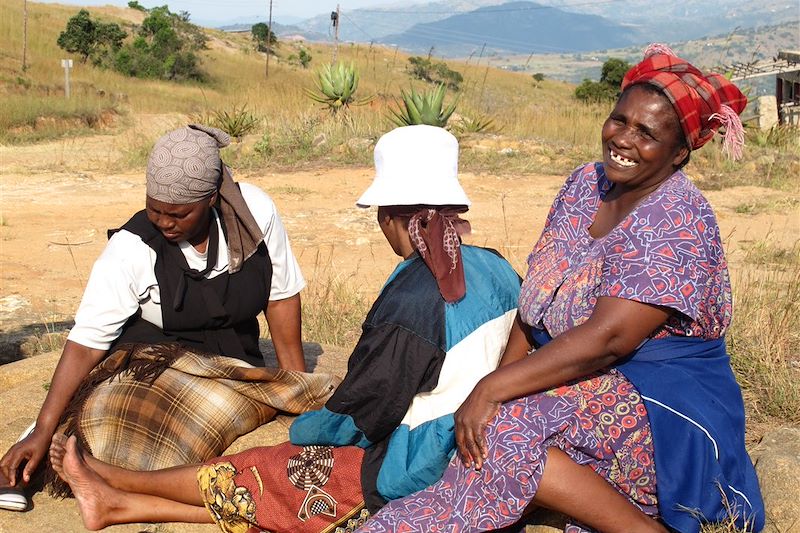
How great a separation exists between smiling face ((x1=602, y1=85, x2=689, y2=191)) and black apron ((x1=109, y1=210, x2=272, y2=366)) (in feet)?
4.57

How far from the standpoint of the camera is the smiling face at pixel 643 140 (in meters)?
2.35

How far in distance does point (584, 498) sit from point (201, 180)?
1559 millimetres

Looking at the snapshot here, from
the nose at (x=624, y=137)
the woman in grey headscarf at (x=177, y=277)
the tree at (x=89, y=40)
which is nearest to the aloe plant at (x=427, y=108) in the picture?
the woman in grey headscarf at (x=177, y=277)

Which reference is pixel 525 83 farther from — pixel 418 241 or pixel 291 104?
pixel 418 241

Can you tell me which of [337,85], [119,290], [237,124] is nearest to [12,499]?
[119,290]

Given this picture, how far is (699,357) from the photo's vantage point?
2.33 m

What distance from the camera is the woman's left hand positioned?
86.0 inches

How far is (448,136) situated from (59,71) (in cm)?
2373

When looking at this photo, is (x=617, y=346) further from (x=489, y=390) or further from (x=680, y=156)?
(x=680, y=156)

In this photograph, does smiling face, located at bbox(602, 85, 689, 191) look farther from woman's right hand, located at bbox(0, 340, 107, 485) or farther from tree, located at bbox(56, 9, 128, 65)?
tree, located at bbox(56, 9, 128, 65)

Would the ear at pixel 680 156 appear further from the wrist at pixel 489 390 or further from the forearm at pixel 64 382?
the forearm at pixel 64 382

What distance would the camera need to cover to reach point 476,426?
7.22 ft

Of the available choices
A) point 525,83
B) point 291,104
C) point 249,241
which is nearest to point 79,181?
point 291,104

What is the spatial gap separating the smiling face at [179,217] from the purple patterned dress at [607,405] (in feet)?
3.97
